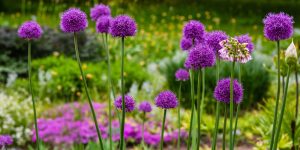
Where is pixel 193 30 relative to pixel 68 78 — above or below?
above

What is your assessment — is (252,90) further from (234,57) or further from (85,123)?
(234,57)

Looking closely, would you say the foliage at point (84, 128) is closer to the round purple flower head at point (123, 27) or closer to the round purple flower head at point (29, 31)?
the round purple flower head at point (29, 31)

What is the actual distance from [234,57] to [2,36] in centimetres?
704

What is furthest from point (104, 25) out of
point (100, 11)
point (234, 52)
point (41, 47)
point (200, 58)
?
point (41, 47)

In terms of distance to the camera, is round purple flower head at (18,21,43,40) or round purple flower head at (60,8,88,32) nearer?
round purple flower head at (60,8,88,32)

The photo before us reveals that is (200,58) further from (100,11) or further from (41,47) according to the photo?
(41,47)

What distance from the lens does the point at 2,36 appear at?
8398mm

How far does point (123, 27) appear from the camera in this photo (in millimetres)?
1998

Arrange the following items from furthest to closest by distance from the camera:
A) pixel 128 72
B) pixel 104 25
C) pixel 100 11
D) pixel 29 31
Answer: pixel 128 72
pixel 100 11
pixel 104 25
pixel 29 31

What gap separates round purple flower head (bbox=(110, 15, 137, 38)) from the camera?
6.56ft

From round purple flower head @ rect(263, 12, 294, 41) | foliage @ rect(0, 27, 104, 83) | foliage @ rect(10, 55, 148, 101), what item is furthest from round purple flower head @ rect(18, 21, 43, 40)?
foliage @ rect(0, 27, 104, 83)

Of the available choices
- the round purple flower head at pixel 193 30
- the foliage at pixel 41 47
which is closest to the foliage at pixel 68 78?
the foliage at pixel 41 47

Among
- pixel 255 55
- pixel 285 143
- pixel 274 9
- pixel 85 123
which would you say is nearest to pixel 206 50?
pixel 285 143

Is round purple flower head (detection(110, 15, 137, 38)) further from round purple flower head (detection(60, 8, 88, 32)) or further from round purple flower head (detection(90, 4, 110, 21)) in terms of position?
round purple flower head (detection(90, 4, 110, 21))
